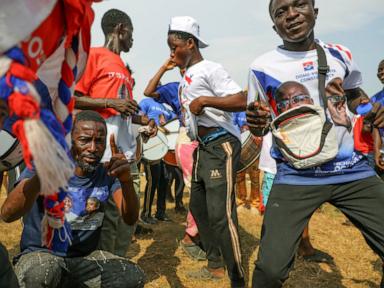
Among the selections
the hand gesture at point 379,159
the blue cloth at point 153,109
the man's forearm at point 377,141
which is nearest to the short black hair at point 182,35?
the man's forearm at point 377,141

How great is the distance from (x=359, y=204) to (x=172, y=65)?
3.26 metres

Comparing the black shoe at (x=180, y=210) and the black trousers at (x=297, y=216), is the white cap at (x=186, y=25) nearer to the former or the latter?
the black trousers at (x=297, y=216)

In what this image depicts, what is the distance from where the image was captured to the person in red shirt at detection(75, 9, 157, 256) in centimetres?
318

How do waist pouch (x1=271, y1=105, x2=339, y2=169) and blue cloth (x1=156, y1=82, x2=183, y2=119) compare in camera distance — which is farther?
blue cloth (x1=156, y1=82, x2=183, y2=119)

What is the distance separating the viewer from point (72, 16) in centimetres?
131

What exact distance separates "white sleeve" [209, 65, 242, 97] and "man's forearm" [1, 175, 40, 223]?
2075mm

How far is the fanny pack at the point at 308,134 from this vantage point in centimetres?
244

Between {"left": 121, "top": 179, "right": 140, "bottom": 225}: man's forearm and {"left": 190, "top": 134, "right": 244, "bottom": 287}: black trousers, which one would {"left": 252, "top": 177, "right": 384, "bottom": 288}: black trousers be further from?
{"left": 190, "top": 134, "right": 244, "bottom": 287}: black trousers

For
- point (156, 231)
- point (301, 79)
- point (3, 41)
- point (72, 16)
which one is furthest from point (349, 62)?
point (156, 231)

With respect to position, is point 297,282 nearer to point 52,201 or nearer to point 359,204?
point 359,204

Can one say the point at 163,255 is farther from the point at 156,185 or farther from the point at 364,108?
the point at 364,108

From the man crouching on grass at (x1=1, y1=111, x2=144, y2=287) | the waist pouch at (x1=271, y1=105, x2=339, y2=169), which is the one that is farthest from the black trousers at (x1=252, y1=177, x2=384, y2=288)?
the man crouching on grass at (x1=1, y1=111, x2=144, y2=287)

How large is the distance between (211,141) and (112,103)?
0.91 meters

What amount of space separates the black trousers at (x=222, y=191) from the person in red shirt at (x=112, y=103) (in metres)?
0.56
